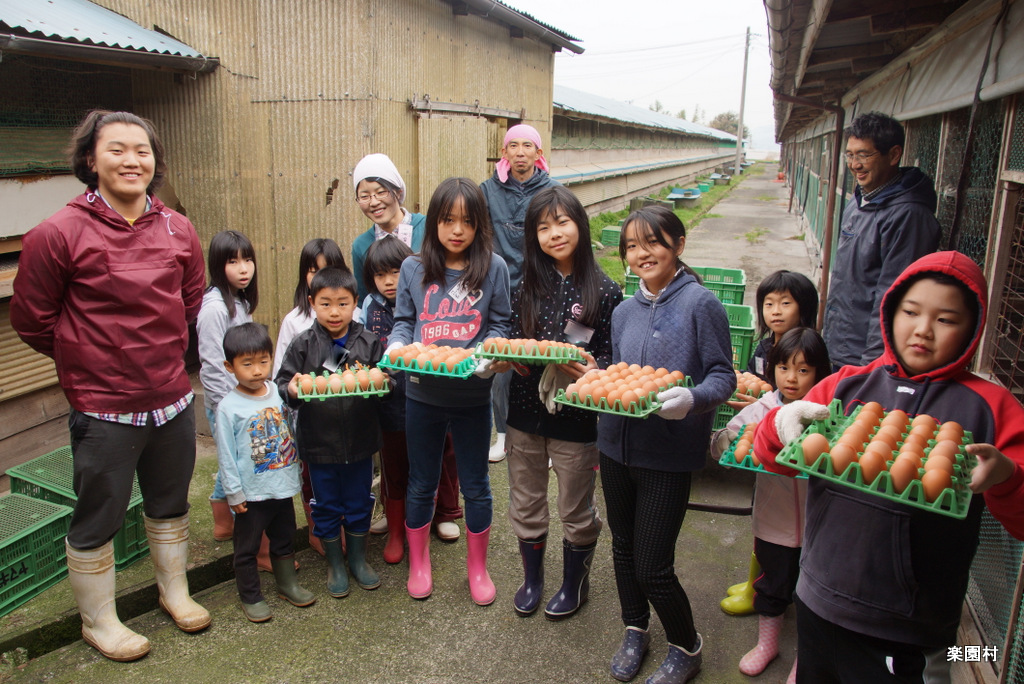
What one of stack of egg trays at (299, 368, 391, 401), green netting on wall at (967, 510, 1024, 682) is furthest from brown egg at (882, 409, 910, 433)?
stack of egg trays at (299, 368, 391, 401)

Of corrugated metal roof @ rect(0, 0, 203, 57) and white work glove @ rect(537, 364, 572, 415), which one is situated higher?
corrugated metal roof @ rect(0, 0, 203, 57)

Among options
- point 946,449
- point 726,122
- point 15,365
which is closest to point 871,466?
point 946,449

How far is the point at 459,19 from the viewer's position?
6.92 meters

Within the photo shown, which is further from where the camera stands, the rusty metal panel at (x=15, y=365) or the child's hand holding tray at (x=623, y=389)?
the rusty metal panel at (x=15, y=365)

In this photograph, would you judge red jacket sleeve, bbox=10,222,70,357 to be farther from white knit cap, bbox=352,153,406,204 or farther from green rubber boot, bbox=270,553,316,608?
white knit cap, bbox=352,153,406,204

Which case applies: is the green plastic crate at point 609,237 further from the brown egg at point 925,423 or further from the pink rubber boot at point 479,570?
the brown egg at point 925,423

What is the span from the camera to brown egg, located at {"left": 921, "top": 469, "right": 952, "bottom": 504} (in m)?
1.62

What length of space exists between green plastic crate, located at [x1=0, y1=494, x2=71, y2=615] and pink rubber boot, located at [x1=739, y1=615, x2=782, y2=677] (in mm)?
3371

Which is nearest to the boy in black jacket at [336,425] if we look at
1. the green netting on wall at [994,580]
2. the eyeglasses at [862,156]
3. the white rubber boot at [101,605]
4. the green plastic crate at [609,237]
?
the white rubber boot at [101,605]

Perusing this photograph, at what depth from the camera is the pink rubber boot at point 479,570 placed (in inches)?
139

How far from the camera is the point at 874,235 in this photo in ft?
10.8

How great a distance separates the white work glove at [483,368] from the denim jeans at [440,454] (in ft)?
1.10

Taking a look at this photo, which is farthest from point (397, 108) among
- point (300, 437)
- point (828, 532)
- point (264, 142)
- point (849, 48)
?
point (828, 532)

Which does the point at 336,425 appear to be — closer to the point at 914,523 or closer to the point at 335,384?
the point at 335,384
